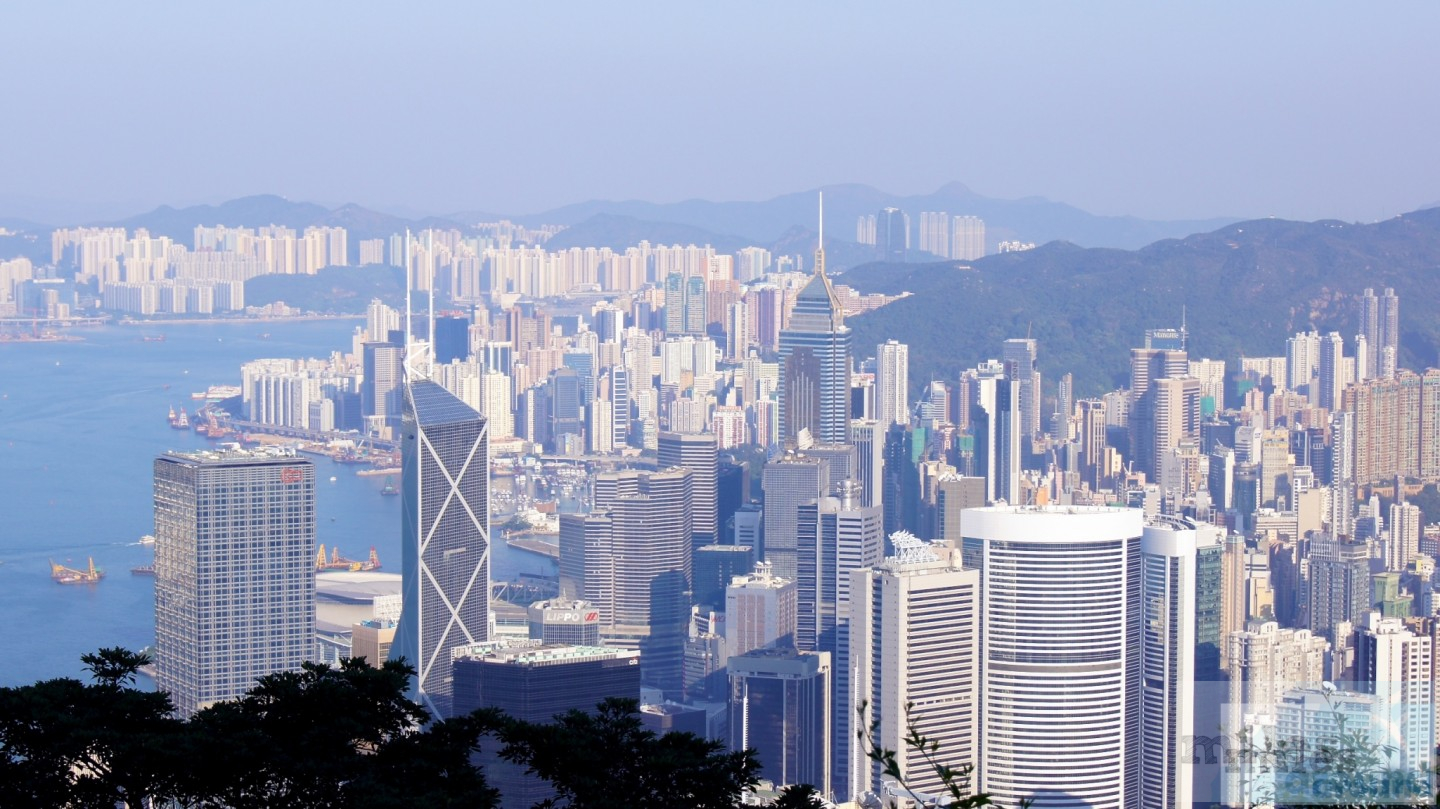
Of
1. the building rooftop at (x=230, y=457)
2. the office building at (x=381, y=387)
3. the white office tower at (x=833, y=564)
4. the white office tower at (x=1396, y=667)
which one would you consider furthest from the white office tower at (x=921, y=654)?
the office building at (x=381, y=387)

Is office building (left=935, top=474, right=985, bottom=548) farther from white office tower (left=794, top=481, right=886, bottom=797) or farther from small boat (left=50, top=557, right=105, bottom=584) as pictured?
small boat (left=50, top=557, right=105, bottom=584)

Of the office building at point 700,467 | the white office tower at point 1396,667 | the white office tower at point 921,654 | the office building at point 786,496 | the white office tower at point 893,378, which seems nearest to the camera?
the white office tower at point 1396,667

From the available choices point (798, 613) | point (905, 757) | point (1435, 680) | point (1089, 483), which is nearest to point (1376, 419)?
point (1089, 483)

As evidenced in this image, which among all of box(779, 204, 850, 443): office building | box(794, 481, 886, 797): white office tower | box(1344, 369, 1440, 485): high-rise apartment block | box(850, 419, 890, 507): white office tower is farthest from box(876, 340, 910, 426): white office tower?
box(794, 481, 886, 797): white office tower

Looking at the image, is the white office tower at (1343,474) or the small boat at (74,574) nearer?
the small boat at (74,574)

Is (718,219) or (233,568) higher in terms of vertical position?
(718,219)

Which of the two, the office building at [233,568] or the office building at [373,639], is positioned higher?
the office building at [233,568]

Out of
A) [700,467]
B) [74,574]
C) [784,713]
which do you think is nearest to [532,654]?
[784,713]

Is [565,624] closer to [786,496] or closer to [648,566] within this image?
[648,566]

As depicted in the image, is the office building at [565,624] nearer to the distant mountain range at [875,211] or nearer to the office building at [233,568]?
the office building at [233,568]
